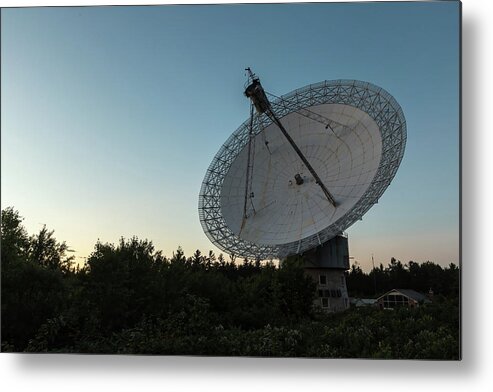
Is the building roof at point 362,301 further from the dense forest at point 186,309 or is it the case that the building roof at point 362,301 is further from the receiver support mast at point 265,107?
the receiver support mast at point 265,107

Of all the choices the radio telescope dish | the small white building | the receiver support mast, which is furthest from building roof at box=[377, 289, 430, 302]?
the receiver support mast

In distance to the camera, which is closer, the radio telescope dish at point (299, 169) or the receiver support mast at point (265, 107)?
the receiver support mast at point (265, 107)

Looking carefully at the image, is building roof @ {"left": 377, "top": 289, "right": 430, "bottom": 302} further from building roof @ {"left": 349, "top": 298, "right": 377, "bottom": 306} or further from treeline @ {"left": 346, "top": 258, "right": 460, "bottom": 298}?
building roof @ {"left": 349, "top": 298, "right": 377, "bottom": 306}

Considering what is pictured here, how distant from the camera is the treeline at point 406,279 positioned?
22.9 feet

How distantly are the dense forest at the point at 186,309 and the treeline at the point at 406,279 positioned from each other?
14 mm

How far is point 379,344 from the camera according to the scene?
7.02m

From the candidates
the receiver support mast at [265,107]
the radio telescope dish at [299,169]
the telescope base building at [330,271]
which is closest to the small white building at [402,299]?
the telescope base building at [330,271]

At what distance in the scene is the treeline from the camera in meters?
6.97

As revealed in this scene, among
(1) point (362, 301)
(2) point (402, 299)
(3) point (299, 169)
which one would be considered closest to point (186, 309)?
(1) point (362, 301)

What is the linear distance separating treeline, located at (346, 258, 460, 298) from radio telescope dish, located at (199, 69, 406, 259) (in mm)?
810

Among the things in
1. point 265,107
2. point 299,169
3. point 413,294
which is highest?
point 265,107

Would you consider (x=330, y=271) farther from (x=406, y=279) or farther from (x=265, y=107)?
(x=265, y=107)

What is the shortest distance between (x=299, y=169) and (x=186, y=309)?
305 centimetres

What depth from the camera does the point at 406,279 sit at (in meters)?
7.71
